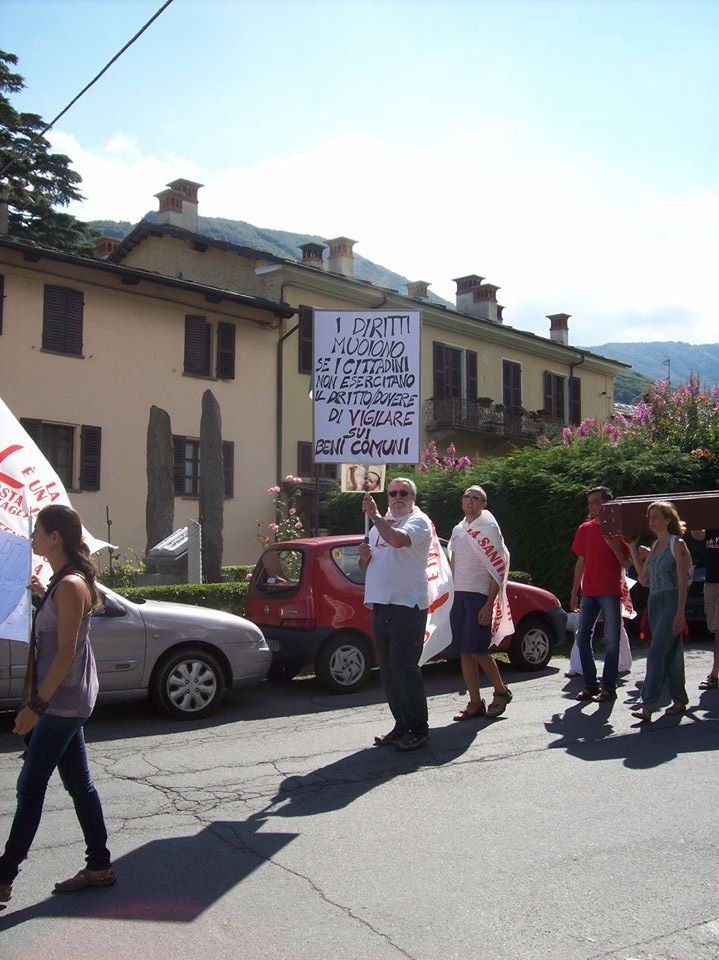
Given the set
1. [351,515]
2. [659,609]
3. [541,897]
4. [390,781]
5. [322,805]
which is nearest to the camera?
[541,897]

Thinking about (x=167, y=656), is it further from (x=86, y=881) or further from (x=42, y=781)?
(x=42, y=781)

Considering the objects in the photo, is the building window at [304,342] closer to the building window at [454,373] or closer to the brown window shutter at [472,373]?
the building window at [454,373]

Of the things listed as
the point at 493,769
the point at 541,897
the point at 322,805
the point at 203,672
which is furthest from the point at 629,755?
the point at 203,672

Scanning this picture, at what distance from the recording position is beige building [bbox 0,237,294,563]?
22.1m

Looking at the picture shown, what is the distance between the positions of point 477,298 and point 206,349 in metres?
15.7

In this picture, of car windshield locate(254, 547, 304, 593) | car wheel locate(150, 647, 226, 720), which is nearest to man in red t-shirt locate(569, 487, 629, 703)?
car windshield locate(254, 547, 304, 593)

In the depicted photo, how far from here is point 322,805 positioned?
5844 millimetres

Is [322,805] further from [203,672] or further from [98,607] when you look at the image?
[203,672]

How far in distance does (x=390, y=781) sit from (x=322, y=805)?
64 centimetres

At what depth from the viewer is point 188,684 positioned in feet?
28.2

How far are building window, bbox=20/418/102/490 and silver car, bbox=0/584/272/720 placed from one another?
47.1 ft

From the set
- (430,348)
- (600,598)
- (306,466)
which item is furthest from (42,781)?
(430,348)

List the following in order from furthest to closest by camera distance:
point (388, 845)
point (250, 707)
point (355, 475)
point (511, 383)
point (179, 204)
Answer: point (511, 383) < point (179, 204) < point (250, 707) < point (355, 475) < point (388, 845)

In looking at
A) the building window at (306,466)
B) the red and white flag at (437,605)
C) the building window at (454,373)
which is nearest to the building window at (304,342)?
the building window at (306,466)
